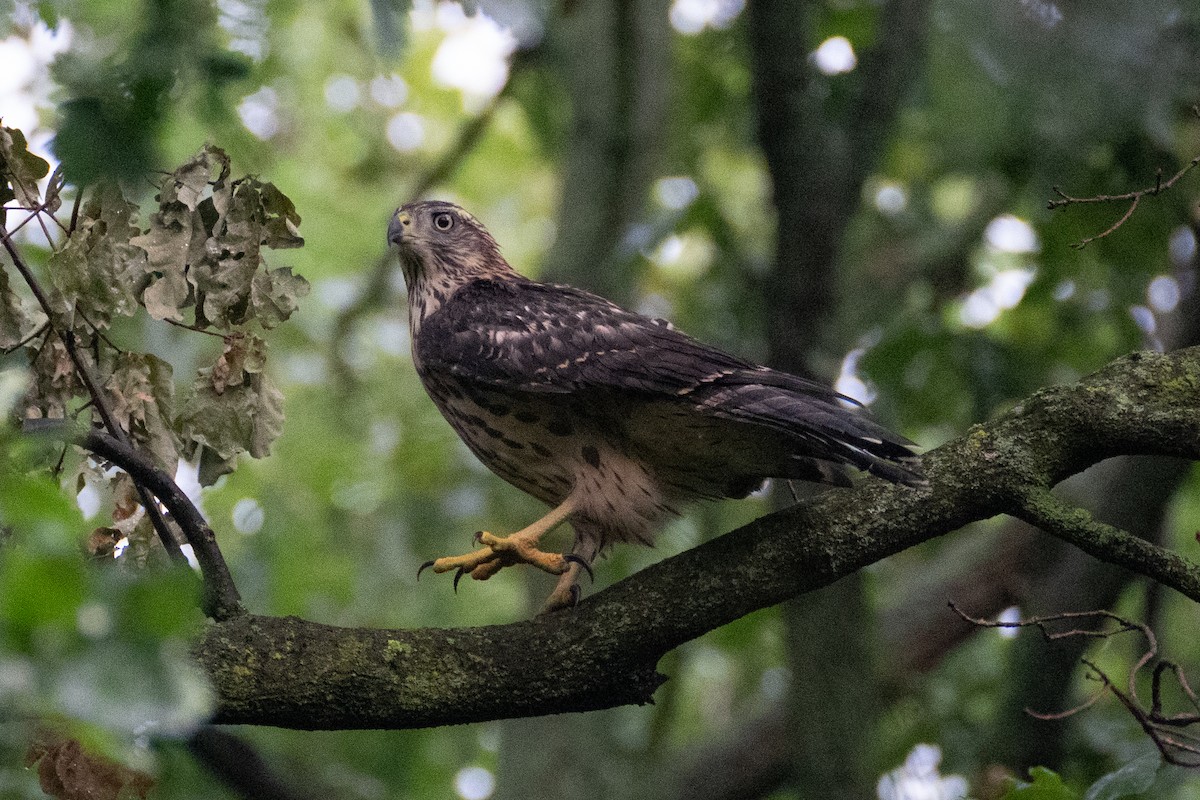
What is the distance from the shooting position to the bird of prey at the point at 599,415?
3762mm

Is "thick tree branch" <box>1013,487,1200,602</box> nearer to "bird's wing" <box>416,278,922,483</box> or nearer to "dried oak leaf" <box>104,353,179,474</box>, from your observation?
"bird's wing" <box>416,278,922,483</box>

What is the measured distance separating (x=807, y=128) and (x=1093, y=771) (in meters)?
3.28

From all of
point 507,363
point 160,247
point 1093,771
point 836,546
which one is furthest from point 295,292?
point 1093,771

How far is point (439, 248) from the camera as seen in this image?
206 inches

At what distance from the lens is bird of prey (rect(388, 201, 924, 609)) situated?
12.3 ft

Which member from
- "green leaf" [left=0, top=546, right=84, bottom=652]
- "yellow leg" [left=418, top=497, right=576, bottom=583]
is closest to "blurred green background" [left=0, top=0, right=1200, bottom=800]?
"green leaf" [left=0, top=546, right=84, bottom=652]

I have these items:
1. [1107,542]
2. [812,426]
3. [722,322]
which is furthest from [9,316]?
[722,322]

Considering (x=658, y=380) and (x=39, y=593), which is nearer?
(x=39, y=593)

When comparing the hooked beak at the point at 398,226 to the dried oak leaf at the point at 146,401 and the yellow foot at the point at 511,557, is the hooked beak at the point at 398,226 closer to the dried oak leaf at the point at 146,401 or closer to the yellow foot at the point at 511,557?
the yellow foot at the point at 511,557

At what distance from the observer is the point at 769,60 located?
17.6 feet

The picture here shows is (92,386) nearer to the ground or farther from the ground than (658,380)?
nearer to the ground

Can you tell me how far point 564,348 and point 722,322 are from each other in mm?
3904

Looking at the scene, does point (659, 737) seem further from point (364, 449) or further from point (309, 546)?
point (364, 449)

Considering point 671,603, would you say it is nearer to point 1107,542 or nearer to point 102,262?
point 1107,542
